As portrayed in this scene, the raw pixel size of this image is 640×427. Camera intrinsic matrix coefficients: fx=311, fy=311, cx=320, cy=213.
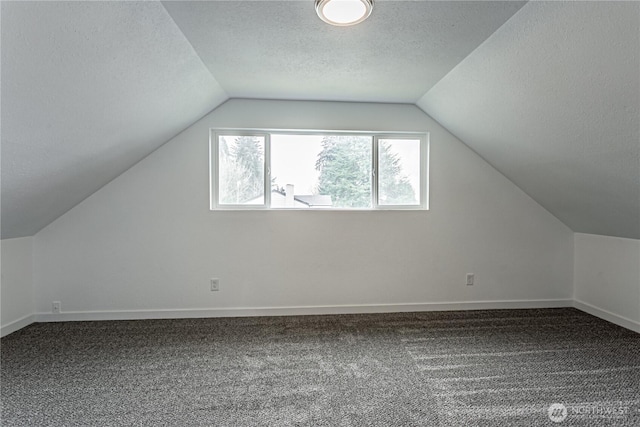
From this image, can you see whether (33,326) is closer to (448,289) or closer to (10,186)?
(10,186)

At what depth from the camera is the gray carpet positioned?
5.66 feet

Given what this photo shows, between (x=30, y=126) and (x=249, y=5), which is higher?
(x=249, y=5)

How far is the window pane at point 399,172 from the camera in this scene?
134 inches

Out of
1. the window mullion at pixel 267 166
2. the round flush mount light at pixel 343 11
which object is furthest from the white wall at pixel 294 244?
the round flush mount light at pixel 343 11

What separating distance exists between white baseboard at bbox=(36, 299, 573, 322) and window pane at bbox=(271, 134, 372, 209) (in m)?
1.08

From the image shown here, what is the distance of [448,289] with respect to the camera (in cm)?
338

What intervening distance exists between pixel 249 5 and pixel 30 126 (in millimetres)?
1331

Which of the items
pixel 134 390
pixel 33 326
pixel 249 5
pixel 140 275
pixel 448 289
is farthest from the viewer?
pixel 448 289

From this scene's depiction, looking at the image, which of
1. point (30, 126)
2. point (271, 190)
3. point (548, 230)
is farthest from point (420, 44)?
point (548, 230)

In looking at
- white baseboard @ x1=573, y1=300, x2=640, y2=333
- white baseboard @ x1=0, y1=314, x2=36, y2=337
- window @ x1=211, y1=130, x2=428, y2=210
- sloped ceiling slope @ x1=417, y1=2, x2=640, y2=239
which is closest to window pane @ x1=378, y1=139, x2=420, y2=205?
window @ x1=211, y1=130, x2=428, y2=210

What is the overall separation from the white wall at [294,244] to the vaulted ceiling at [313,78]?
0.27 m

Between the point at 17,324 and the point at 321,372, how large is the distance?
2856 millimetres

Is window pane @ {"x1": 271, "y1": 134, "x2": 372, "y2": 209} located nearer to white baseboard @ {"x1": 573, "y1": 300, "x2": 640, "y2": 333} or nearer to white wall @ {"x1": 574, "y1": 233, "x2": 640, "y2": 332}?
white wall @ {"x1": 574, "y1": 233, "x2": 640, "y2": 332}

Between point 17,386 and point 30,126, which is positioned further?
point 17,386
